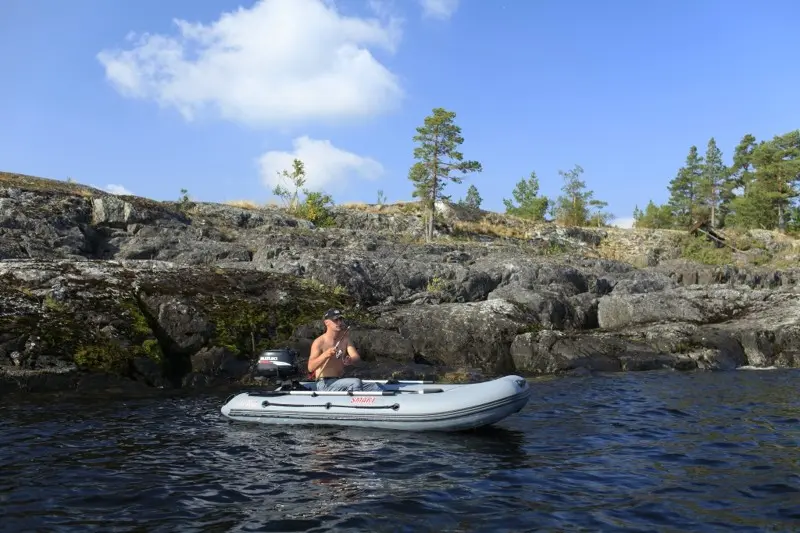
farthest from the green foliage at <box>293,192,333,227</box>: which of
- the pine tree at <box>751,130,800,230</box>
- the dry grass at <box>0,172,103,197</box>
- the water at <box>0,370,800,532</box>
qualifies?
the pine tree at <box>751,130,800,230</box>

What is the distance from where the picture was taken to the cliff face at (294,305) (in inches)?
573

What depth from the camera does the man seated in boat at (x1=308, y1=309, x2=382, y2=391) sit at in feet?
35.6

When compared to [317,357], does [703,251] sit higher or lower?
Answer: higher

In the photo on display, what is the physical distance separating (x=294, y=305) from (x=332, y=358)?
264 inches

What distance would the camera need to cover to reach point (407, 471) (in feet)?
25.4

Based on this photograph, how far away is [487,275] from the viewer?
24.1 metres

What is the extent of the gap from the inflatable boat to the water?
0.88 feet

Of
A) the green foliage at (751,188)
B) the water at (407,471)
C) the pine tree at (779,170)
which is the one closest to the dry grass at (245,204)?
the water at (407,471)

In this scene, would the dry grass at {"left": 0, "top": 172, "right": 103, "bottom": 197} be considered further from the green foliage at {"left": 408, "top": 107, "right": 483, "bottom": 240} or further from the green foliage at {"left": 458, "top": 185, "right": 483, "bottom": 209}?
the green foliage at {"left": 458, "top": 185, "right": 483, "bottom": 209}

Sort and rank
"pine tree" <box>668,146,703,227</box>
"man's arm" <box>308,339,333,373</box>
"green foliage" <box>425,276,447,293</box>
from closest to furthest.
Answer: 1. "man's arm" <box>308,339,333,373</box>
2. "green foliage" <box>425,276,447,293</box>
3. "pine tree" <box>668,146,703,227</box>

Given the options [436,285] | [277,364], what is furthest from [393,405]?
[436,285]

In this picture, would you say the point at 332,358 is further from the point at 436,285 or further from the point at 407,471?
the point at 436,285

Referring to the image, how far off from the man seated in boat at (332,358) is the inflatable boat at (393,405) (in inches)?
11.8

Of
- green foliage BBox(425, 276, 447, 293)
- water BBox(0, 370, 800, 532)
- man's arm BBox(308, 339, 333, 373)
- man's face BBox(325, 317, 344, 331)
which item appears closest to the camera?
water BBox(0, 370, 800, 532)
